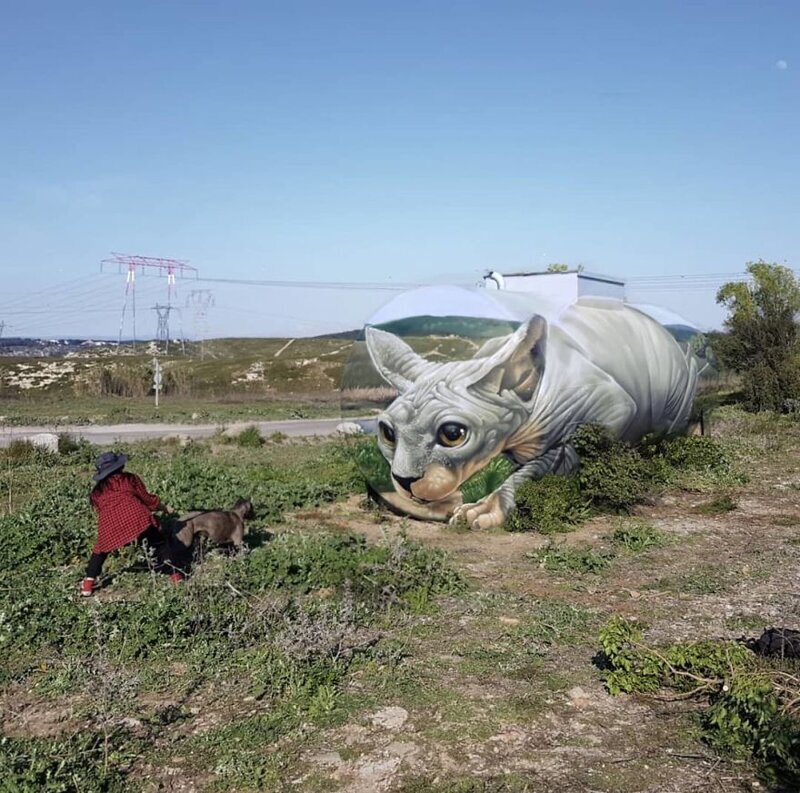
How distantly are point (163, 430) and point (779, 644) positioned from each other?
2491 cm

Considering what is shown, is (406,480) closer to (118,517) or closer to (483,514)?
(483,514)

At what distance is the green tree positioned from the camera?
26.0 meters

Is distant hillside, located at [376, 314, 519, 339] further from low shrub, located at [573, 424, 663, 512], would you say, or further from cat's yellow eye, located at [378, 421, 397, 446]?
low shrub, located at [573, 424, 663, 512]

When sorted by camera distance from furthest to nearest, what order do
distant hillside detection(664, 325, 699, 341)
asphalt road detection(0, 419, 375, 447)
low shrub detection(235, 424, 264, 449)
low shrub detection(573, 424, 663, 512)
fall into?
asphalt road detection(0, 419, 375, 447)
low shrub detection(235, 424, 264, 449)
distant hillside detection(664, 325, 699, 341)
low shrub detection(573, 424, 663, 512)

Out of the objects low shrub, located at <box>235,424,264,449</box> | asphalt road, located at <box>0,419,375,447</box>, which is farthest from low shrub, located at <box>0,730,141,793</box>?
asphalt road, located at <box>0,419,375,447</box>

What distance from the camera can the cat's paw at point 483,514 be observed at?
1101 cm

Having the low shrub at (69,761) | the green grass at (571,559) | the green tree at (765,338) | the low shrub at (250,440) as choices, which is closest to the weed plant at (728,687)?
the green grass at (571,559)

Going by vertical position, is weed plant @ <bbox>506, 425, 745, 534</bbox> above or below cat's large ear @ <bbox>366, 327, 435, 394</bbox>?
below

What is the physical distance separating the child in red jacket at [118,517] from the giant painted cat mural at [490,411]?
11.7ft

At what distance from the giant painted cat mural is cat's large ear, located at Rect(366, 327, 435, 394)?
1 cm

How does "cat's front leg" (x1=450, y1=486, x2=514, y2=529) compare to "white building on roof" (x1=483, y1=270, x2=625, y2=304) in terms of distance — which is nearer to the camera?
"cat's front leg" (x1=450, y1=486, x2=514, y2=529)

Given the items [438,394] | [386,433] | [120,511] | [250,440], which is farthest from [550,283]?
[250,440]

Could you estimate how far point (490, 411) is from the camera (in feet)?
35.5

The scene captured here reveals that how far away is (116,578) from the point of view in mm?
8617
